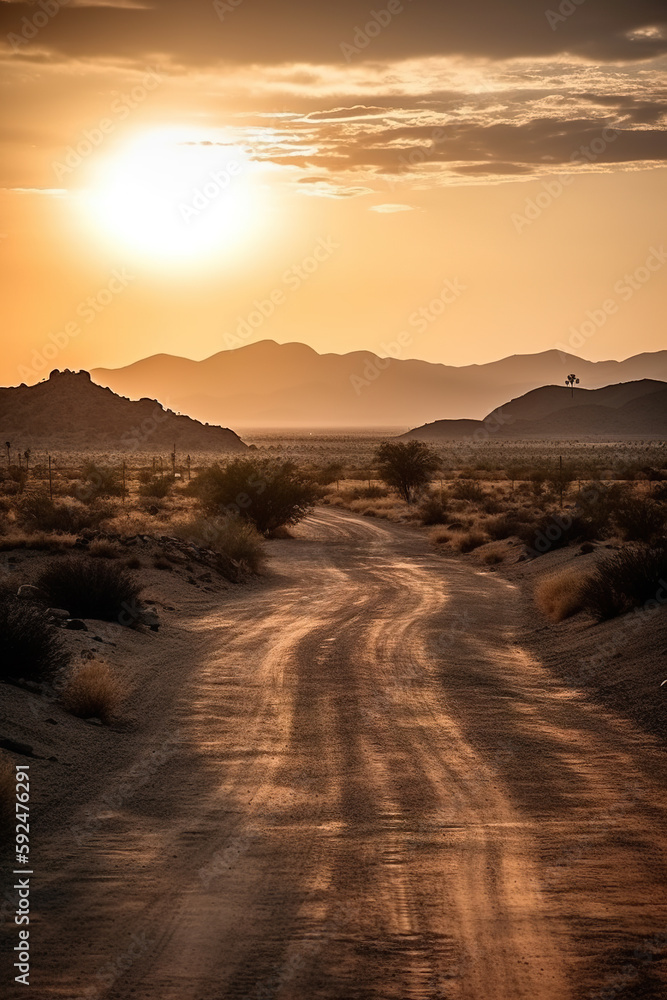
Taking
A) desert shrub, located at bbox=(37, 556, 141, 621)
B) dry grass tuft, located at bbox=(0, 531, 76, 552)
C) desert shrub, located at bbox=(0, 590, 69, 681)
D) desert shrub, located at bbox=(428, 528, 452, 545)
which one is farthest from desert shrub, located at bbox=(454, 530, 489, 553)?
desert shrub, located at bbox=(0, 590, 69, 681)

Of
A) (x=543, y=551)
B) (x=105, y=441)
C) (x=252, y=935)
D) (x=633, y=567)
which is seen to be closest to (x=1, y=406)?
(x=105, y=441)

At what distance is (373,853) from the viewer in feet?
27.3

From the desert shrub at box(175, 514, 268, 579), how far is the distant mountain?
359 ft

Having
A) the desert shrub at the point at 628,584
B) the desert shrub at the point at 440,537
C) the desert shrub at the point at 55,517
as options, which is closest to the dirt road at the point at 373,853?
the desert shrub at the point at 628,584

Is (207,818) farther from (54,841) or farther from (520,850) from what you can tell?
(520,850)

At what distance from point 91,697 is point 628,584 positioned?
9952mm

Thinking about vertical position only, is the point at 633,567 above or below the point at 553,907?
above

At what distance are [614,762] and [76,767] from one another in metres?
5.62

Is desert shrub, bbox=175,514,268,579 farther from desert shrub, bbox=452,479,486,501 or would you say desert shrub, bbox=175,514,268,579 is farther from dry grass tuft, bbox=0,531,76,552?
desert shrub, bbox=452,479,486,501

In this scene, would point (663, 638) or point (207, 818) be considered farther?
point (663, 638)

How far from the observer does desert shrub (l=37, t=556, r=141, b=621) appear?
62.8ft

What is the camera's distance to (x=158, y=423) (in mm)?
156375

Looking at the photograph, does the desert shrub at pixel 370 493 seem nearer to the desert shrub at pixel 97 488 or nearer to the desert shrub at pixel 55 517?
the desert shrub at pixel 97 488

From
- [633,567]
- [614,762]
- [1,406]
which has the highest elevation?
[1,406]
